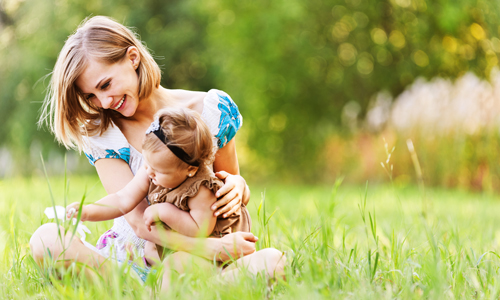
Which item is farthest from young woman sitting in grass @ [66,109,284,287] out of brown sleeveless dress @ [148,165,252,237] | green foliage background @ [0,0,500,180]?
green foliage background @ [0,0,500,180]

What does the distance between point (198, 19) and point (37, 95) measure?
3776 millimetres

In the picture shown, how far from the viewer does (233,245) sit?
180 cm

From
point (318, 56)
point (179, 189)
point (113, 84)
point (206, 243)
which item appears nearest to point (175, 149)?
point (179, 189)

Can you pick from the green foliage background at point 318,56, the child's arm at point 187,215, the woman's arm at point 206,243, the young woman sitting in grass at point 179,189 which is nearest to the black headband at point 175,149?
the young woman sitting in grass at point 179,189

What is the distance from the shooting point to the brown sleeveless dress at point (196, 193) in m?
1.78

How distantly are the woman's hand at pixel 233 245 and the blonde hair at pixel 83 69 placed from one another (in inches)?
29.3

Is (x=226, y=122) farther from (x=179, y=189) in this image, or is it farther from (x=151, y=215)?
(x=151, y=215)

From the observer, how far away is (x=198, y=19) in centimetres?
1019

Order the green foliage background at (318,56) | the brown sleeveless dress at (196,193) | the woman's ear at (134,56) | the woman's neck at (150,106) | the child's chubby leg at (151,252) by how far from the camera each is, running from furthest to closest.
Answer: the green foliage background at (318,56) → the woman's neck at (150,106) → the woman's ear at (134,56) → the child's chubby leg at (151,252) → the brown sleeveless dress at (196,193)

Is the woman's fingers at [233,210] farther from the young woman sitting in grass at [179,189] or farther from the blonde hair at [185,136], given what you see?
the blonde hair at [185,136]

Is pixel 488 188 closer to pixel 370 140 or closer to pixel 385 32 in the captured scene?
pixel 370 140

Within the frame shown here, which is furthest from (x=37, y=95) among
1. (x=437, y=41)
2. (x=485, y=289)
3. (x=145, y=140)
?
(x=485, y=289)

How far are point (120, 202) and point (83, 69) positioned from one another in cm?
58

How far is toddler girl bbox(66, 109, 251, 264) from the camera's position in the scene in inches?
67.9
